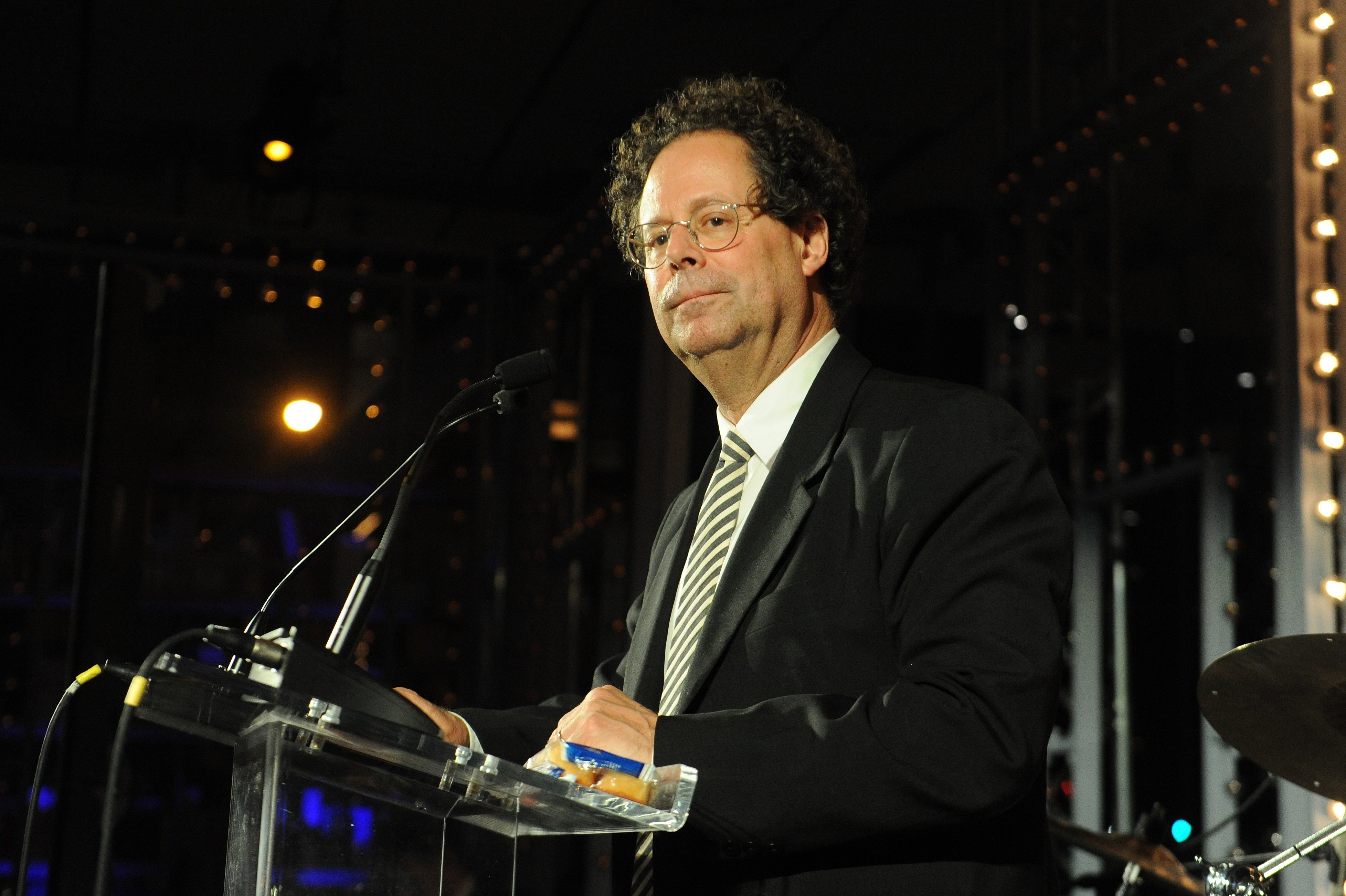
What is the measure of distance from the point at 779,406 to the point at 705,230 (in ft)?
0.91

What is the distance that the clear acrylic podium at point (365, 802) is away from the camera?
1.12 m

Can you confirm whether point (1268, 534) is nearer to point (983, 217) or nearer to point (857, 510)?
point (983, 217)

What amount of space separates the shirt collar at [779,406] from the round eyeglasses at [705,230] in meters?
0.20

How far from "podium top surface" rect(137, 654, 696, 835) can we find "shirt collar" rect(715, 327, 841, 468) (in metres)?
0.66

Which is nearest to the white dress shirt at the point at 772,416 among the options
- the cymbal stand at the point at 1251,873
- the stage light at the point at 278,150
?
the cymbal stand at the point at 1251,873

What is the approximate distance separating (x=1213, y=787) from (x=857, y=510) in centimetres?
292

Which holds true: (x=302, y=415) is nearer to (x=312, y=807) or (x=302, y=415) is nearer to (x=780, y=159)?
(x=780, y=159)

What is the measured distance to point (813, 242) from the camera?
200 centimetres

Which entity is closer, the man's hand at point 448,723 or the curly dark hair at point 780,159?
→ the man's hand at point 448,723

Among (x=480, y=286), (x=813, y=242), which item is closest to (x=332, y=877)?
(x=813, y=242)

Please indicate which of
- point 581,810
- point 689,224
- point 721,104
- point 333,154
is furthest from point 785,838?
point 333,154

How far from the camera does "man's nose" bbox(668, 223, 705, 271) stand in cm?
183

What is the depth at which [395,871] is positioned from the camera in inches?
47.4

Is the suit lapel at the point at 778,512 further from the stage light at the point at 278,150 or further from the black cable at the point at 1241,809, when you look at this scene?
the stage light at the point at 278,150
